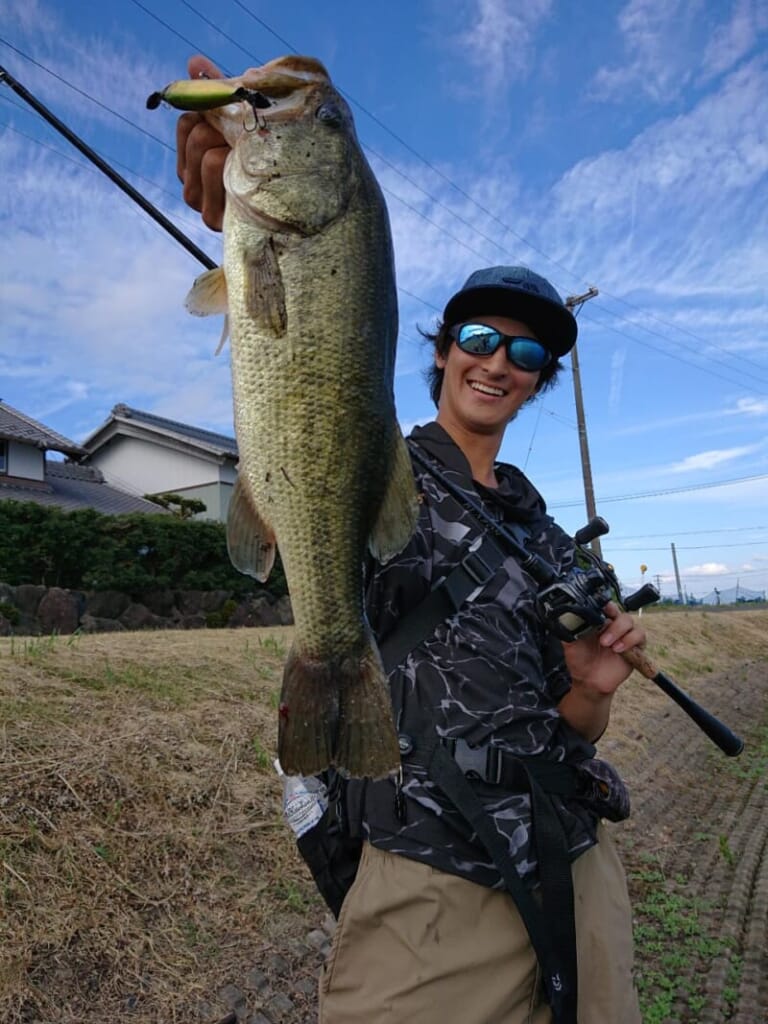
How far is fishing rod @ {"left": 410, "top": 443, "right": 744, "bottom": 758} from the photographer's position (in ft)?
7.50

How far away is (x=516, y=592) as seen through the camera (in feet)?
7.86

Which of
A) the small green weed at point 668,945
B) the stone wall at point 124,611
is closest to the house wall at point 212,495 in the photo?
the stone wall at point 124,611

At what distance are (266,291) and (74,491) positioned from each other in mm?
21809

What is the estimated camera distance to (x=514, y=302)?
8.66ft

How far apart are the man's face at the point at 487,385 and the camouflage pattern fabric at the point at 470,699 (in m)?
0.21

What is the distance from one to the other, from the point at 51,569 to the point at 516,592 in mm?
11618

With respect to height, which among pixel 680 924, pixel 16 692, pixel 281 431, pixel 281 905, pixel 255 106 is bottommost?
pixel 680 924

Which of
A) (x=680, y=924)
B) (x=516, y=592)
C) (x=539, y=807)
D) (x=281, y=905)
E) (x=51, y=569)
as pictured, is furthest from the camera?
(x=51, y=569)

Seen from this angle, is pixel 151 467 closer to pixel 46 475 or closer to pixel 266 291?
pixel 46 475

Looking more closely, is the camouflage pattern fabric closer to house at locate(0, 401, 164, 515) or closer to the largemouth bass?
the largemouth bass

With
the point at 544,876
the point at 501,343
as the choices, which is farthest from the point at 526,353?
the point at 544,876

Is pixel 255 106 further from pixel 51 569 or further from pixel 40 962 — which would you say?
pixel 51 569

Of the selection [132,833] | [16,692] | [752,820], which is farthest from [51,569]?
[752,820]

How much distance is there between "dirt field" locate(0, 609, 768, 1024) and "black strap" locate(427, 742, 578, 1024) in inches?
89.3
